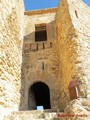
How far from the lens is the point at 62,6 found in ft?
27.5

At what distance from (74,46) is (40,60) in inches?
91.6

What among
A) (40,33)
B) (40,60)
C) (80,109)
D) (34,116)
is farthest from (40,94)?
(80,109)

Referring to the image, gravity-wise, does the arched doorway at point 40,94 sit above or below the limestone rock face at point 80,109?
above

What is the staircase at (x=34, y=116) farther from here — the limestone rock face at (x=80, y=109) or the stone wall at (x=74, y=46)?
the stone wall at (x=74, y=46)

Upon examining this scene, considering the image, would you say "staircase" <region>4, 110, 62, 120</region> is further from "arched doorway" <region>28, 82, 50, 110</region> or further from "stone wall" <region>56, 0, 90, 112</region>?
"arched doorway" <region>28, 82, 50, 110</region>

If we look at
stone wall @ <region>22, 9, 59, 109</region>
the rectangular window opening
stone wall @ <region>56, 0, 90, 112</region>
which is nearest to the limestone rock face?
stone wall @ <region>56, 0, 90, 112</region>

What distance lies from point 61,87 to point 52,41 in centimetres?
268

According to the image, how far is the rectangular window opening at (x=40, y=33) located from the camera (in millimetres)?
9695

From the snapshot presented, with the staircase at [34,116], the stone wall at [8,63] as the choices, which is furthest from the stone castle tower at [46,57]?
the staircase at [34,116]

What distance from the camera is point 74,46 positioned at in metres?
6.32

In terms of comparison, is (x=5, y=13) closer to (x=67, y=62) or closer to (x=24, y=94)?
(x=67, y=62)

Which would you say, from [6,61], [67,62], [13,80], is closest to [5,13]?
[6,61]

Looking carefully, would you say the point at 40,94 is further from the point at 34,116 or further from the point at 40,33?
the point at 34,116

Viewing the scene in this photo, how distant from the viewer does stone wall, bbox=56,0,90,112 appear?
5.65m
